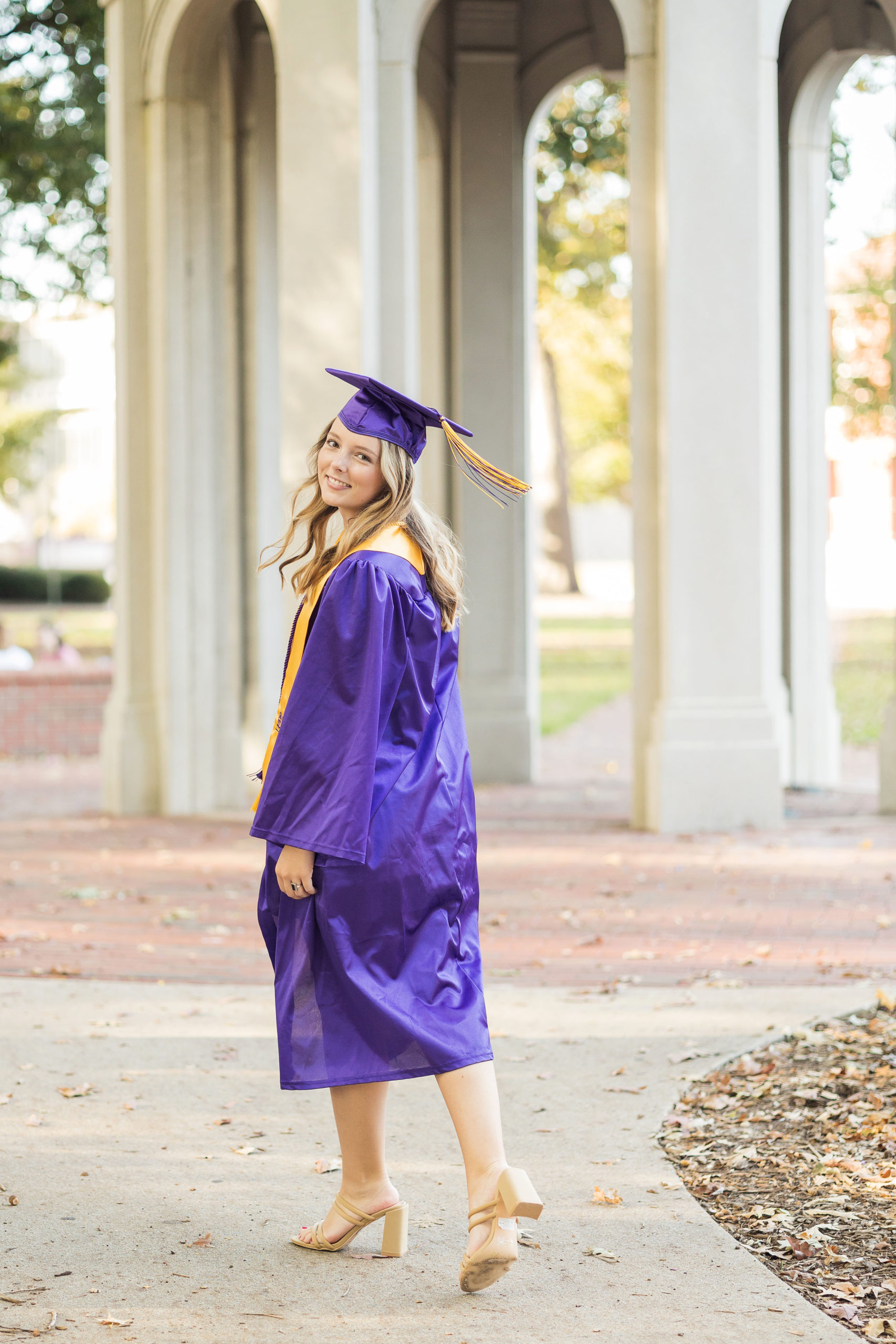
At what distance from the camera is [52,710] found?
14.1 metres

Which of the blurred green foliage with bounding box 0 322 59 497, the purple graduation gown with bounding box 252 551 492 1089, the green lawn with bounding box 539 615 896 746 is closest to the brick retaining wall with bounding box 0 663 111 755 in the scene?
the green lawn with bounding box 539 615 896 746

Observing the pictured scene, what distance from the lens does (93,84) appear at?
14859 millimetres

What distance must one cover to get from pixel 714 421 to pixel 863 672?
51.5 feet

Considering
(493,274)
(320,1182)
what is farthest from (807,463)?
(320,1182)

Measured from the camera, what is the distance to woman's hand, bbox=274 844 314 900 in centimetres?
313

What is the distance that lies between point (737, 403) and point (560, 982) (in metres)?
4.50

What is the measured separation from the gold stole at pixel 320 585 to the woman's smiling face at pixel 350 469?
12 cm

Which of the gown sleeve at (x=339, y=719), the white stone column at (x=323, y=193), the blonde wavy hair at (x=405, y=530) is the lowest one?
the gown sleeve at (x=339, y=719)

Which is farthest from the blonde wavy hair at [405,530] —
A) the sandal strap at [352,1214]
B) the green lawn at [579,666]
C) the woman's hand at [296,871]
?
the green lawn at [579,666]

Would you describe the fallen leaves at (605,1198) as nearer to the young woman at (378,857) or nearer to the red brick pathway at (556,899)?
the young woman at (378,857)

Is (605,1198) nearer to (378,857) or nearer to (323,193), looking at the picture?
(378,857)

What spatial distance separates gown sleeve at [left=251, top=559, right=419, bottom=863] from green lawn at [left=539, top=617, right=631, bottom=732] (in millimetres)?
13367

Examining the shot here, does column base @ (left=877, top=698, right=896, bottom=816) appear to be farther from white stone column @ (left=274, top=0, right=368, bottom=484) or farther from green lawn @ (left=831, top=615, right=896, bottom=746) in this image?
white stone column @ (left=274, top=0, right=368, bottom=484)

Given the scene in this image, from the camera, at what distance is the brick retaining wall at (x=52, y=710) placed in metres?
14.0
